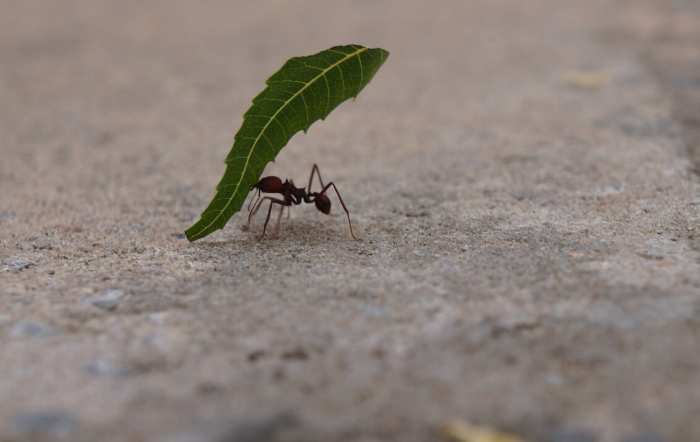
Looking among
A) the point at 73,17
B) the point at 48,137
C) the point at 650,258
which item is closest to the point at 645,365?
the point at 650,258

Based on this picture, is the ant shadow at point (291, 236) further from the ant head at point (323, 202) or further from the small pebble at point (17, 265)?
the small pebble at point (17, 265)

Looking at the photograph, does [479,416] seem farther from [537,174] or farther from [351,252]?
[537,174]

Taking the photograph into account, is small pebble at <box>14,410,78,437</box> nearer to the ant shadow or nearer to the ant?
the ant shadow

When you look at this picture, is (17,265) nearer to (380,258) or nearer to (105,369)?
(105,369)

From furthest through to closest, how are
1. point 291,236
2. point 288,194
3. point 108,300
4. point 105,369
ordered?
1. point 288,194
2. point 291,236
3. point 108,300
4. point 105,369

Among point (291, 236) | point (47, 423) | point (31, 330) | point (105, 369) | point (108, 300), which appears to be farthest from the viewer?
point (291, 236)

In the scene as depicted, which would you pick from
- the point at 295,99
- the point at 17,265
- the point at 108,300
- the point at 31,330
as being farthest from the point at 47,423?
the point at 295,99

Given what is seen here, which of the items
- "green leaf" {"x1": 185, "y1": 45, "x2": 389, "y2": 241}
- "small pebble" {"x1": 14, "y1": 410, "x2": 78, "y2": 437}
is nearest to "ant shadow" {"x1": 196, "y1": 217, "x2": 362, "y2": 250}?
"green leaf" {"x1": 185, "y1": 45, "x2": 389, "y2": 241}
